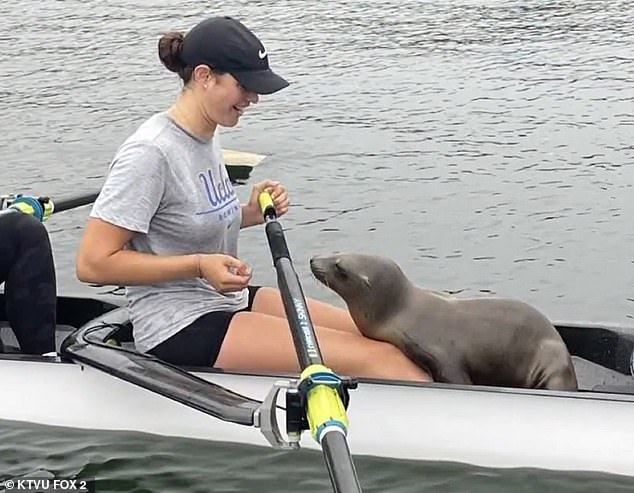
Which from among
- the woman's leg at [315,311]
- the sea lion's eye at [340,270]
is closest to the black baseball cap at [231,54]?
the sea lion's eye at [340,270]

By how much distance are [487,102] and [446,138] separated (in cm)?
166

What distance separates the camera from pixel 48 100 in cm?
1477

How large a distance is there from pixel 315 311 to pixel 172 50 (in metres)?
1.29

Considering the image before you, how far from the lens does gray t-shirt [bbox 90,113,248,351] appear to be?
432 centimetres

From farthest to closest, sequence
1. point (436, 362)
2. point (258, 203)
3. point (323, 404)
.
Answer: point (258, 203)
point (436, 362)
point (323, 404)

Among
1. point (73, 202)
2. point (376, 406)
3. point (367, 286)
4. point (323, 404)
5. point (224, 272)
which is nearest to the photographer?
point (323, 404)

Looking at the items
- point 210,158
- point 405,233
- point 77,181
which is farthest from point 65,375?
point 77,181

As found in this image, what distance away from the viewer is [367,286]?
4867mm

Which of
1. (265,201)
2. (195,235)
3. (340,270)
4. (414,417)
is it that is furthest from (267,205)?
(414,417)

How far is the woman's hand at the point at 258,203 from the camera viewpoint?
16.8ft

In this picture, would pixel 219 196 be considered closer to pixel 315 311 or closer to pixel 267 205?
pixel 267 205

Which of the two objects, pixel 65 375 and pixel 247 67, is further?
pixel 65 375

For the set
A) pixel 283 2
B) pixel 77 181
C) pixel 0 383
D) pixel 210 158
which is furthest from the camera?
pixel 283 2

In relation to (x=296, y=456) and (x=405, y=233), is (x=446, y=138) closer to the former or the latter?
(x=405, y=233)
